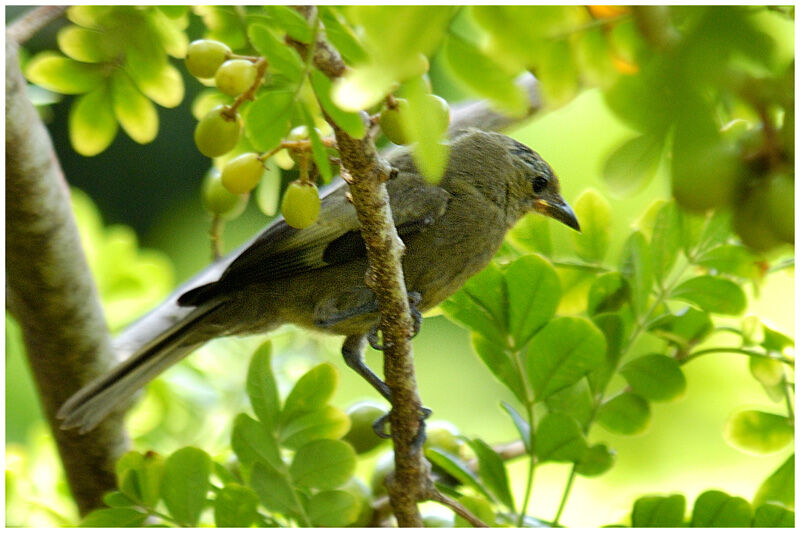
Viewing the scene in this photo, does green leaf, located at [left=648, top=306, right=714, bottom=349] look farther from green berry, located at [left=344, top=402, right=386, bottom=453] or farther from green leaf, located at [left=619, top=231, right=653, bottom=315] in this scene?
green berry, located at [left=344, top=402, right=386, bottom=453]

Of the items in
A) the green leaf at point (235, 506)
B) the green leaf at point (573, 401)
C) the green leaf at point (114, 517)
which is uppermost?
the green leaf at point (573, 401)

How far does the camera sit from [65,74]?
193cm

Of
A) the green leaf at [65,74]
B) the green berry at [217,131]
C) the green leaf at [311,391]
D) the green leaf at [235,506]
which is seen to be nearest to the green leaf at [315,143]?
the green berry at [217,131]

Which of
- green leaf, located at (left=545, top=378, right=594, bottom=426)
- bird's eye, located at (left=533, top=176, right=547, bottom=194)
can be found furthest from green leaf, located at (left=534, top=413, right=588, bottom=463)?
bird's eye, located at (left=533, top=176, right=547, bottom=194)

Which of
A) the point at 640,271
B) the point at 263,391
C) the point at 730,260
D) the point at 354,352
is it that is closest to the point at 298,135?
the point at 263,391

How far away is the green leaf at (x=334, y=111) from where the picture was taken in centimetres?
114

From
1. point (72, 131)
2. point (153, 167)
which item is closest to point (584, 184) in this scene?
point (72, 131)

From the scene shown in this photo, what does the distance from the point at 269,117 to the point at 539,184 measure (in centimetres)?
156

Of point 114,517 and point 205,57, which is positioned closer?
point 205,57

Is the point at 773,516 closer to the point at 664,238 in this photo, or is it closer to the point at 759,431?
the point at 759,431

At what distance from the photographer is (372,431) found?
87.7 inches

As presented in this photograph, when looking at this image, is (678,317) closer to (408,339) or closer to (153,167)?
(408,339)

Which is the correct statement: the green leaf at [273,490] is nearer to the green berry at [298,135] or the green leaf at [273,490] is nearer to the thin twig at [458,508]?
the thin twig at [458,508]

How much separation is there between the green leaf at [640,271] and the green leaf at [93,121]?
1.31 m
